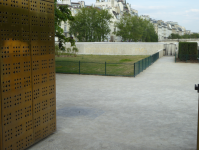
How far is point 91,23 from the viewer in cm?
7006

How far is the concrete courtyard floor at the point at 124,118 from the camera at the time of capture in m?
6.32

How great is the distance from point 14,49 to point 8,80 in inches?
26.2

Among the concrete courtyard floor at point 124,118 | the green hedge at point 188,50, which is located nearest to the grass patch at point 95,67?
the concrete courtyard floor at point 124,118

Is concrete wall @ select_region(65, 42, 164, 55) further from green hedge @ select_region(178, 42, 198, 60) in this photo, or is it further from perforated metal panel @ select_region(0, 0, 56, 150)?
perforated metal panel @ select_region(0, 0, 56, 150)

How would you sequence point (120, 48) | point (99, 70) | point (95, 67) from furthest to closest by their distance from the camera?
point (120, 48), point (95, 67), point (99, 70)

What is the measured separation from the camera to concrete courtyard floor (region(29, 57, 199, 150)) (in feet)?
20.7

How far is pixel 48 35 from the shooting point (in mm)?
6664

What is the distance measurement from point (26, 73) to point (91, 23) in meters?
65.6

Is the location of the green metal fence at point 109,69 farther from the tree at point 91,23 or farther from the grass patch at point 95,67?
the tree at point 91,23

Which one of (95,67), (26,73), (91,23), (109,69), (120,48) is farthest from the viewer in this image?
(91,23)

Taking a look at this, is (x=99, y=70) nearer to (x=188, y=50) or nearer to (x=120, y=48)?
(x=188, y=50)

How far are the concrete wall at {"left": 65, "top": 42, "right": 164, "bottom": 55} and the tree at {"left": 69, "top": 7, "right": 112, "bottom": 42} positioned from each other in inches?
795

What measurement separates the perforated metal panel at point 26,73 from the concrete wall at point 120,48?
38357 millimetres

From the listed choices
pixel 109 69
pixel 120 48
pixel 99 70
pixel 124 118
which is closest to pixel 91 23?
pixel 120 48
